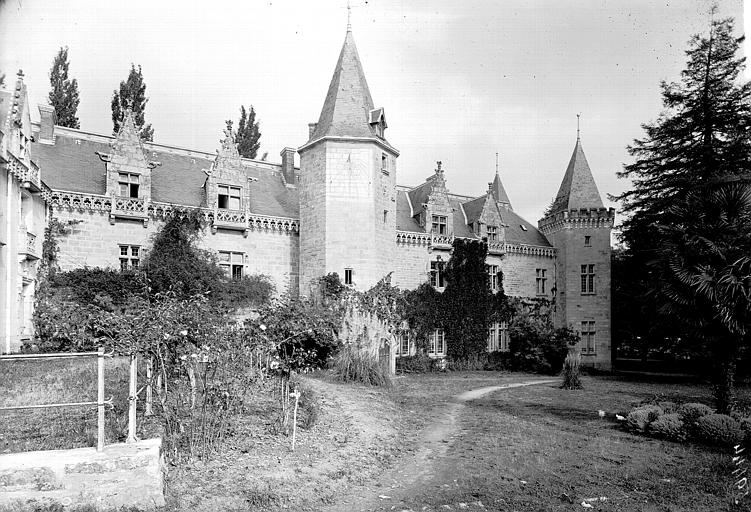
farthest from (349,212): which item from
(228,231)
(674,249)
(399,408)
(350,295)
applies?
(674,249)

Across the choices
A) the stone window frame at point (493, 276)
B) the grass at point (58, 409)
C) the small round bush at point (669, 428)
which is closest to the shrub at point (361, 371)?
the grass at point (58, 409)

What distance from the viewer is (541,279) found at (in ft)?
106

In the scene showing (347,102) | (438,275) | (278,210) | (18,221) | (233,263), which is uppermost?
(347,102)

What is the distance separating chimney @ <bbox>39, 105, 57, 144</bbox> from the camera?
73.5ft

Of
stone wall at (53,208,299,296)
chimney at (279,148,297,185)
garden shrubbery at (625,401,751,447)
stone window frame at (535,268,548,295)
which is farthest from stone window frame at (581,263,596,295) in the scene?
garden shrubbery at (625,401,751,447)

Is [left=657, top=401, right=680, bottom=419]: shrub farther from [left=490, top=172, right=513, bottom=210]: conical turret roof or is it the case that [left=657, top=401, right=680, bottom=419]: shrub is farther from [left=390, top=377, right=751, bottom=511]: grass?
[left=490, top=172, right=513, bottom=210]: conical turret roof

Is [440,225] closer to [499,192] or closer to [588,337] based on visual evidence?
[588,337]

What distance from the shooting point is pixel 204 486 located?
650cm

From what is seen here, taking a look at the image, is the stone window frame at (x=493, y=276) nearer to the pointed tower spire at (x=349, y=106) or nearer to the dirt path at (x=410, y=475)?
the pointed tower spire at (x=349, y=106)

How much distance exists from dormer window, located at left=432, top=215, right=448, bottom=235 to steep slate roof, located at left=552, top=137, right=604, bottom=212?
8469mm

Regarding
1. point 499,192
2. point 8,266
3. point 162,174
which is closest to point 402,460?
point 8,266

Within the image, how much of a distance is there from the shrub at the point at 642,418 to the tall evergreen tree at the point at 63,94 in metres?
32.4

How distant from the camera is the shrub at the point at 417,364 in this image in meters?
25.7

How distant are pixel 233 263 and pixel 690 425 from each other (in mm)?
18468
